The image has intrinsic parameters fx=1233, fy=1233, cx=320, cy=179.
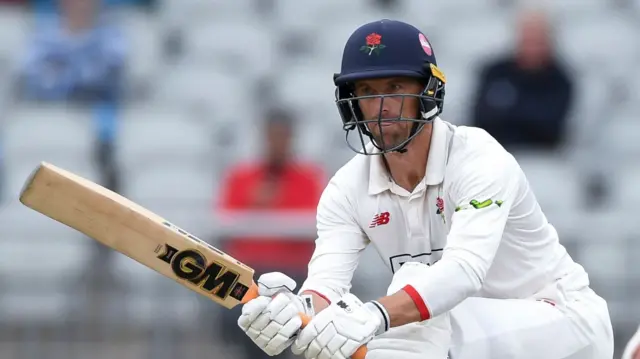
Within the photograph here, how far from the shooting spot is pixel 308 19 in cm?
806

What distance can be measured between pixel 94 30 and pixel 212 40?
1.01 metres

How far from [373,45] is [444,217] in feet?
1.88

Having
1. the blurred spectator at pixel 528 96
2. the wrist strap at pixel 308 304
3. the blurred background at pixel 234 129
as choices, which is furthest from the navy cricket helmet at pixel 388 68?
the blurred spectator at pixel 528 96

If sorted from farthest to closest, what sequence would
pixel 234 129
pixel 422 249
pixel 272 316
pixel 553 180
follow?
pixel 234 129, pixel 553 180, pixel 422 249, pixel 272 316

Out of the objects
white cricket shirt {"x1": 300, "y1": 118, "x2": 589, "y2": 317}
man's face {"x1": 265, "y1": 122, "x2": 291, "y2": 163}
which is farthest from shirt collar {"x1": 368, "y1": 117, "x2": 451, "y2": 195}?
man's face {"x1": 265, "y1": 122, "x2": 291, "y2": 163}

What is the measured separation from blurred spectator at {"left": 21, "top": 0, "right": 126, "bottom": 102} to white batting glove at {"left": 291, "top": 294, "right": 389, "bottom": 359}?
4.01 meters

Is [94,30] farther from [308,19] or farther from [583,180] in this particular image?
[583,180]

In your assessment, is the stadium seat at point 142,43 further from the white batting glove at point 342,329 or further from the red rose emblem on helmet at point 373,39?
the white batting glove at point 342,329

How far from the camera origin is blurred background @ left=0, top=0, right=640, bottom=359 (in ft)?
19.1

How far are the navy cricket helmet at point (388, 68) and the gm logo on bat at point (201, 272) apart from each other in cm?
53

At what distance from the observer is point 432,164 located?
3799mm

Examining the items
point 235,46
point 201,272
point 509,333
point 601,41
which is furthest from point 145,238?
point 601,41

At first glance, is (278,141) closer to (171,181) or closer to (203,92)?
(171,181)

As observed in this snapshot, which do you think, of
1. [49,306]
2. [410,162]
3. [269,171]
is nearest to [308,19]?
[269,171]
